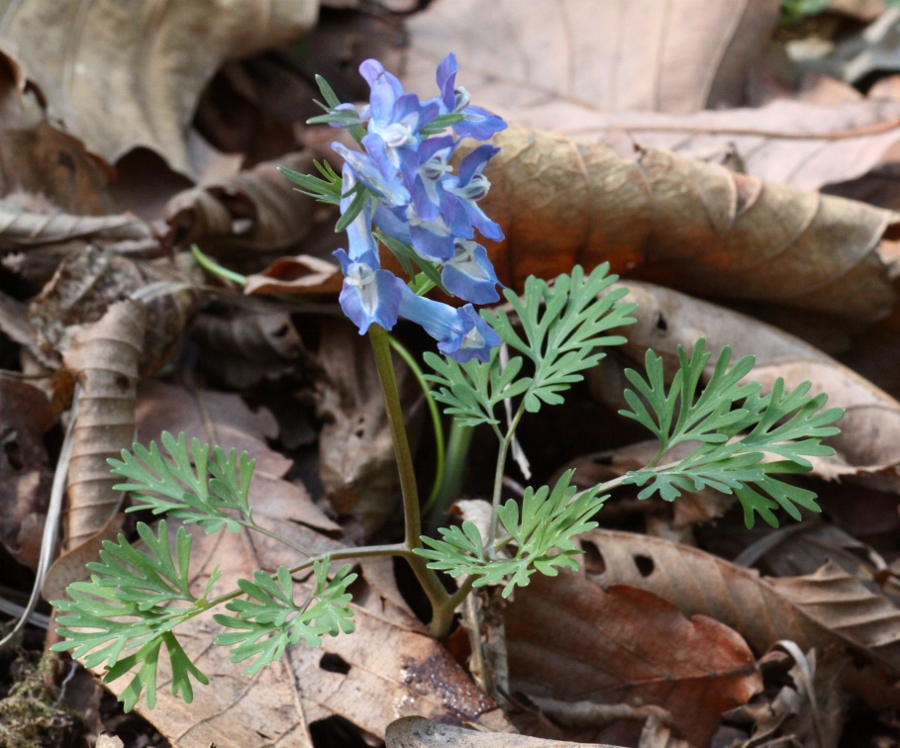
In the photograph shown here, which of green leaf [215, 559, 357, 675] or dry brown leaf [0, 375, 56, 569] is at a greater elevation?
green leaf [215, 559, 357, 675]

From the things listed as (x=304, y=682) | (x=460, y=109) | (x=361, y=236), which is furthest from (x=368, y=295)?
(x=304, y=682)

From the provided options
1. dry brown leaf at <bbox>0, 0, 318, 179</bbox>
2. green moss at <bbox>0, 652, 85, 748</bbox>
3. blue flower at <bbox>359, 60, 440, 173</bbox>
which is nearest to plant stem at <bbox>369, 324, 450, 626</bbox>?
blue flower at <bbox>359, 60, 440, 173</bbox>

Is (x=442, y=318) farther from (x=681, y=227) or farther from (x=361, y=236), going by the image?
(x=681, y=227)

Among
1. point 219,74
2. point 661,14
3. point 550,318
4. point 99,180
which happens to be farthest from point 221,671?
point 661,14

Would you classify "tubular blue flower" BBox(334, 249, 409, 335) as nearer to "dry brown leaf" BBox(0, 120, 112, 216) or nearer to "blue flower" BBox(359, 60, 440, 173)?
"blue flower" BBox(359, 60, 440, 173)

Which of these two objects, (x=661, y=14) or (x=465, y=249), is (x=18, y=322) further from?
(x=661, y=14)

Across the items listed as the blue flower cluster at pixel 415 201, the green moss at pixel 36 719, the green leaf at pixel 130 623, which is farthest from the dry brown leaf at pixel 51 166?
the blue flower cluster at pixel 415 201

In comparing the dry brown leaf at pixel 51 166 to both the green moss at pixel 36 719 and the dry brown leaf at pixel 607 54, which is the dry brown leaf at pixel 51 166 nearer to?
the dry brown leaf at pixel 607 54
